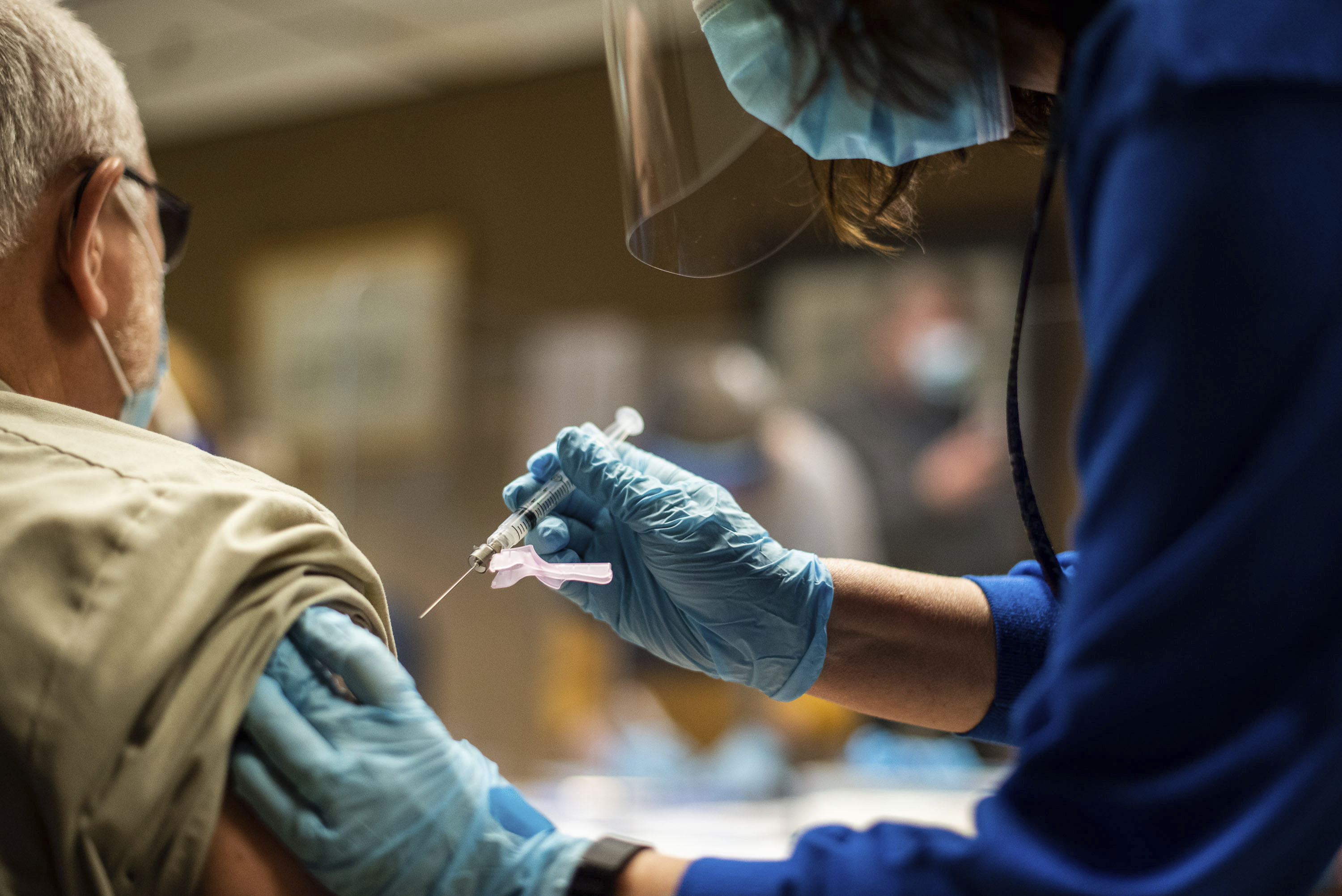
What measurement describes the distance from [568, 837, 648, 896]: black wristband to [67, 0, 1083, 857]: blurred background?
48.4 inches

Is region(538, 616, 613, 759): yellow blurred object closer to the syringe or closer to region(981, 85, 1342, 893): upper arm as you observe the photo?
the syringe

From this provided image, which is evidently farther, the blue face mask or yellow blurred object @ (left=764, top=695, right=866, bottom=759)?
yellow blurred object @ (left=764, top=695, right=866, bottom=759)

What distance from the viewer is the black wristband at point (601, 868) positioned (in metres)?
0.67

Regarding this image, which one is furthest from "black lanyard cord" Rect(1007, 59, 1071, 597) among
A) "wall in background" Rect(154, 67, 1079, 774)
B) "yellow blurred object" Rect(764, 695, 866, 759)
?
"yellow blurred object" Rect(764, 695, 866, 759)

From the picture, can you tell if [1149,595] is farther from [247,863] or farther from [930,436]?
[930,436]

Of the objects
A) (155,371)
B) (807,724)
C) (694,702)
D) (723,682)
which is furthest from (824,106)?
(694,702)

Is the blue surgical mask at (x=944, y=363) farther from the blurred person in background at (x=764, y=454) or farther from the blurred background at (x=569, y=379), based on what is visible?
the blurred person in background at (x=764, y=454)

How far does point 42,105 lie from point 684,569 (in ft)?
2.17

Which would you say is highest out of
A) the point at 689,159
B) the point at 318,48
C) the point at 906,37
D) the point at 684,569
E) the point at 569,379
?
the point at 906,37

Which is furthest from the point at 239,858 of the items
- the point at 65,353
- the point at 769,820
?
the point at 769,820

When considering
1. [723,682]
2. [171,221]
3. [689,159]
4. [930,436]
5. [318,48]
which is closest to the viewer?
[689,159]

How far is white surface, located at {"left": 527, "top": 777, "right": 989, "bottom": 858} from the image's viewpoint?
202 centimetres

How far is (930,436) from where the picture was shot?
3.38 metres

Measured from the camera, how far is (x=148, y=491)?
727 mm
